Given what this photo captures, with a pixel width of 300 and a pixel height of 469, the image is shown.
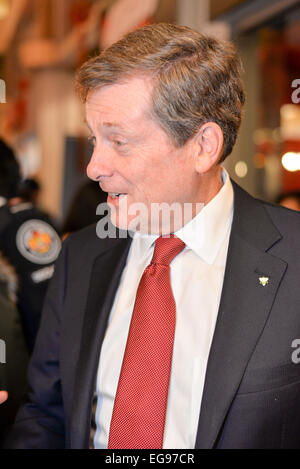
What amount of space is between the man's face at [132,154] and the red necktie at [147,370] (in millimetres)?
160

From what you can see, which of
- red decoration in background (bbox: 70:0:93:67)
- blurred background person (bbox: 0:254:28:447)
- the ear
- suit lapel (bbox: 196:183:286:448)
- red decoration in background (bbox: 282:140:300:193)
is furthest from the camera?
red decoration in background (bbox: 70:0:93:67)

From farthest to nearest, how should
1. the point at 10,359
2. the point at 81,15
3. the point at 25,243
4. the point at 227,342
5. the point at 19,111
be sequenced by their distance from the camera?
the point at 19,111 < the point at 81,15 < the point at 25,243 < the point at 10,359 < the point at 227,342

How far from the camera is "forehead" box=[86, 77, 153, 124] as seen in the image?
1.13 m

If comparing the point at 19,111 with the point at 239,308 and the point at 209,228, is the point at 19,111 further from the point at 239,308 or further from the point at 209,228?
the point at 239,308

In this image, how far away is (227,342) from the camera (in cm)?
112

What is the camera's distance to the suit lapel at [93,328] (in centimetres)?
123

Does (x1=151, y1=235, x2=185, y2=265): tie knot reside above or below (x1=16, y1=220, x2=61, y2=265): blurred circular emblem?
above

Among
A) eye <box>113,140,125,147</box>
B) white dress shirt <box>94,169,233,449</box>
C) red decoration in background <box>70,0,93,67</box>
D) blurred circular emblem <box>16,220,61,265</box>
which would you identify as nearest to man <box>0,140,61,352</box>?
blurred circular emblem <box>16,220,61,265</box>

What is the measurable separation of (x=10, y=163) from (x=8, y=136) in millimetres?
7422

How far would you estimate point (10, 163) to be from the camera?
2205mm

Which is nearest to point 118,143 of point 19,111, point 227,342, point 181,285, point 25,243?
point 181,285

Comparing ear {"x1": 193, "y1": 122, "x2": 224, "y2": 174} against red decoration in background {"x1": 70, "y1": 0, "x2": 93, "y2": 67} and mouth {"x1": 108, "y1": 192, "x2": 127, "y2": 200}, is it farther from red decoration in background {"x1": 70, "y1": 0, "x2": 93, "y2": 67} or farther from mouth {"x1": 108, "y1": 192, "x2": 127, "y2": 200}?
red decoration in background {"x1": 70, "y1": 0, "x2": 93, "y2": 67}

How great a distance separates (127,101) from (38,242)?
3.76ft
